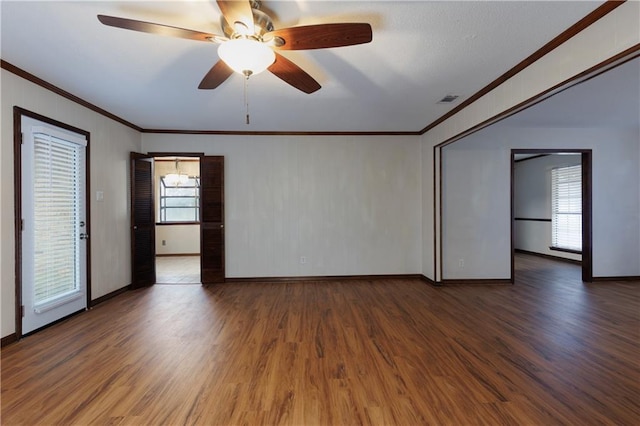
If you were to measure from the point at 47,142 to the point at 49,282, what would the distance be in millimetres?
1468

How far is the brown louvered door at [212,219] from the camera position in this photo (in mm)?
4980

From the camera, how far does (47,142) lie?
10.4ft

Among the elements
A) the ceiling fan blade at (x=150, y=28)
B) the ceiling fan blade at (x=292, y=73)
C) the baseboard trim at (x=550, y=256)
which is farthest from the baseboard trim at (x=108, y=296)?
the baseboard trim at (x=550, y=256)

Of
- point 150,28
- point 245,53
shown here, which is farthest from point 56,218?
point 245,53

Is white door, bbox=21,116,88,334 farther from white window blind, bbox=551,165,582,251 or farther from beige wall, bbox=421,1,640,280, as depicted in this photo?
white window blind, bbox=551,165,582,251

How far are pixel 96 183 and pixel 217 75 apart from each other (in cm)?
269

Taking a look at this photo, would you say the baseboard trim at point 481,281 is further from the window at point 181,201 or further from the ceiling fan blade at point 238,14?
the window at point 181,201

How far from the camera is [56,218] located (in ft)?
10.8

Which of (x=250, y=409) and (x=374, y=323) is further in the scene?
(x=374, y=323)

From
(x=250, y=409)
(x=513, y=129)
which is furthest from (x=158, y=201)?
(x=513, y=129)

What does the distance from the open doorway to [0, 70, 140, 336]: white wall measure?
302 cm

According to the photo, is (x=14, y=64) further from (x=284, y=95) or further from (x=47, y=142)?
(x=284, y=95)

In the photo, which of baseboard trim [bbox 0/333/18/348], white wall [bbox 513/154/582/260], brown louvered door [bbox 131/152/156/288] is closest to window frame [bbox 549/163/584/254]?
white wall [bbox 513/154/582/260]

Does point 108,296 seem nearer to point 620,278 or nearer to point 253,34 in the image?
point 253,34
